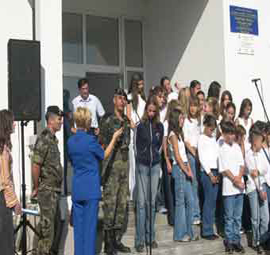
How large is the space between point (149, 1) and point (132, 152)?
4917 millimetres

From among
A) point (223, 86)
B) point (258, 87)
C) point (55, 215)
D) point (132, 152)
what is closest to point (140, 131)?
point (132, 152)

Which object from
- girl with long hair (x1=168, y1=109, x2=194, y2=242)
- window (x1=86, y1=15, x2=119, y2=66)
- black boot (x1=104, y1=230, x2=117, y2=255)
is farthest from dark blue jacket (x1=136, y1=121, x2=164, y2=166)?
window (x1=86, y1=15, x2=119, y2=66)

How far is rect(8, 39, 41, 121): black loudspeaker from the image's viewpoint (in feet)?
21.1

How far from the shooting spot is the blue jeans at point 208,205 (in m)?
7.19

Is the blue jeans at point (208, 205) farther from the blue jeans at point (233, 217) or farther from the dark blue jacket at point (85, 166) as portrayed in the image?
the dark blue jacket at point (85, 166)

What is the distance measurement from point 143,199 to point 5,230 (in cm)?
202

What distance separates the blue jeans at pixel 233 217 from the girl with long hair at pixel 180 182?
51cm

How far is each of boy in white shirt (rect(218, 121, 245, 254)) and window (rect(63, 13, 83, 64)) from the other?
417 centimetres

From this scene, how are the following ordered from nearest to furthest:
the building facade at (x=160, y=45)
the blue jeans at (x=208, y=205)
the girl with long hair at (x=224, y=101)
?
the blue jeans at (x=208, y=205) < the girl with long hair at (x=224, y=101) < the building facade at (x=160, y=45)

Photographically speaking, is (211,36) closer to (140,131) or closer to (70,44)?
(70,44)

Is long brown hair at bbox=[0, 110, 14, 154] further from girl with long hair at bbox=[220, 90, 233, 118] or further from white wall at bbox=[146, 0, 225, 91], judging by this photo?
white wall at bbox=[146, 0, 225, 91]

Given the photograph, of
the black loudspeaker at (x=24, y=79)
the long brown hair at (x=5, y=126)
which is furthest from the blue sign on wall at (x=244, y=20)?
the long brown hair at (x=5, y=126)

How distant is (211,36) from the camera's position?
9.94m

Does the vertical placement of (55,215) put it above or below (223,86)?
below
